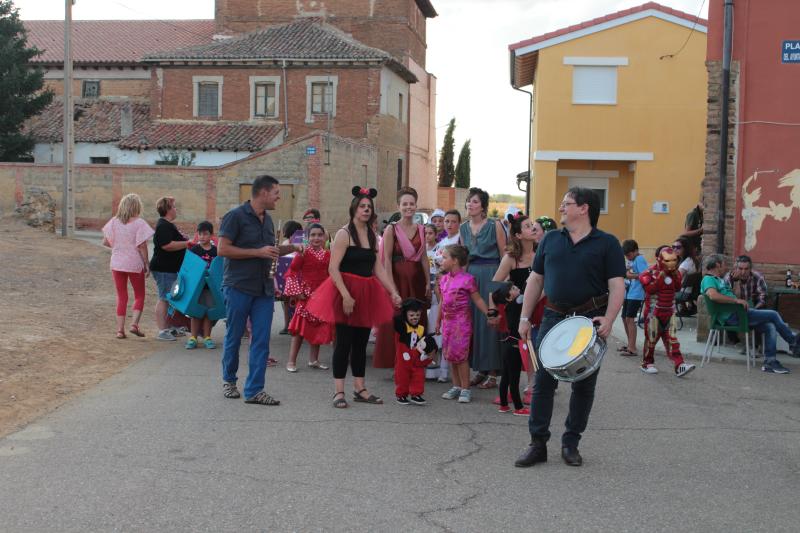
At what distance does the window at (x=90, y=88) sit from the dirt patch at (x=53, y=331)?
108ft

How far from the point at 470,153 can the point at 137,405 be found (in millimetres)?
61458

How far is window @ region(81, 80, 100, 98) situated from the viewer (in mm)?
52531

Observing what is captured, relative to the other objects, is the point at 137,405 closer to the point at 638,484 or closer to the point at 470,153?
the point at 638,484

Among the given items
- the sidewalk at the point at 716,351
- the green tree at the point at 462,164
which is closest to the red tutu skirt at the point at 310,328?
the sidewalk at the point at 716,351

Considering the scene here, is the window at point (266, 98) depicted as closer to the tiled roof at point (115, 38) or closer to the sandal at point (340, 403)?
the tiled roof at point (115, 38)

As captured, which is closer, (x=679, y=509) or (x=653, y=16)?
(x=679, y=509)

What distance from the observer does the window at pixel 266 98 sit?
4553cm

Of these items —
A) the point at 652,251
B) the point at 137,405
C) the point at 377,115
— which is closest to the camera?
the point at 137,405

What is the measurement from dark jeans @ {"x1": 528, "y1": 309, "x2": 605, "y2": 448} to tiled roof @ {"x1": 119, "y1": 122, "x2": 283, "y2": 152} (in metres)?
37.5

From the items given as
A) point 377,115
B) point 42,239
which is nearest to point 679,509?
point 42,239

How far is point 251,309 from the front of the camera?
8.45 metres

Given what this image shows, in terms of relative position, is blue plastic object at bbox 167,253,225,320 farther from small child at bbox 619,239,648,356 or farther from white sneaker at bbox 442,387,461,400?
small child at bbox 619,239,648,356

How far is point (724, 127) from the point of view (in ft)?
45.4

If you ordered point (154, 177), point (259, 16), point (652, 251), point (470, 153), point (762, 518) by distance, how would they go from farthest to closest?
point (470, 153), point (259, 16), point (154, 177), point (652, 251), point (762, 518)
